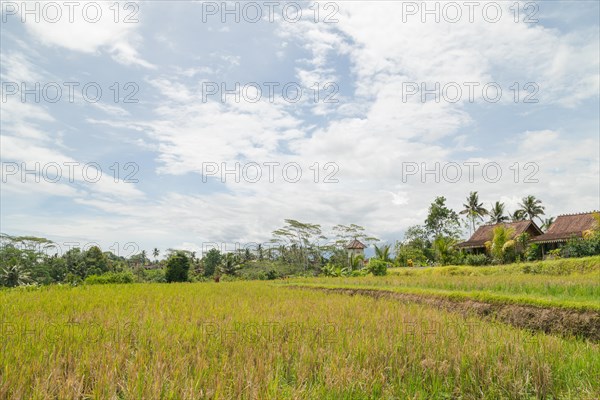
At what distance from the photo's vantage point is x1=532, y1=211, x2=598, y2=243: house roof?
27.2 m

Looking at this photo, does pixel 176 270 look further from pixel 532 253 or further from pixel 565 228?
pixel 565 228

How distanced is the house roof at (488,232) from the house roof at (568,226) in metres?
2.10

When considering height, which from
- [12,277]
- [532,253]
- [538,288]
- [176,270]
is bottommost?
[12,277]

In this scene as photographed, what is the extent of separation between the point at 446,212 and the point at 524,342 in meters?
40.2

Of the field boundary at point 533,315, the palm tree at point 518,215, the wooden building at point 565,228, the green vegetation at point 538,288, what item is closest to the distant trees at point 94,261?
the green vegetation at point 538,288

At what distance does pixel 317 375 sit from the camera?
4070mm

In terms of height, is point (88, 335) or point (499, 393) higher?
A: point (88, 335)

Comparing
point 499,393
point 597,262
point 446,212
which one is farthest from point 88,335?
point 446,212

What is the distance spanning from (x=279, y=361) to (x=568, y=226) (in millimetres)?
30754

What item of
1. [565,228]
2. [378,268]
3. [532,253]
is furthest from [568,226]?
[378,268]

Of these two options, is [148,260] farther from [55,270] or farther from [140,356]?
[140,356]

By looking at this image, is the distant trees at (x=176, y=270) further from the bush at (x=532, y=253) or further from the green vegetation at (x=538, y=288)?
the bush at (x=532, y=253)

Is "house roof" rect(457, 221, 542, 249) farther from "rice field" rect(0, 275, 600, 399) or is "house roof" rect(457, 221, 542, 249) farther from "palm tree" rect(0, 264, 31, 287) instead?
"palm tree" rect(0, 264, 31, 287)

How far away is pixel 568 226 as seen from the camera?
28531 mm
